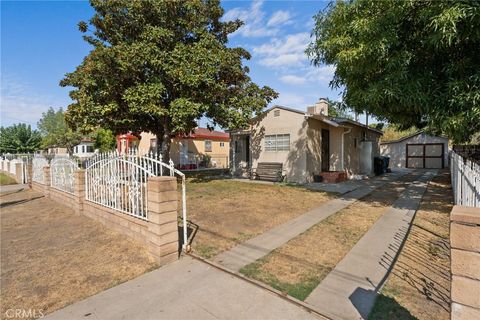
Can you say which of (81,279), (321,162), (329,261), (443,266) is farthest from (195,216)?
(321,162)

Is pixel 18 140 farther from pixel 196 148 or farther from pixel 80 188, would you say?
pixel 80 188

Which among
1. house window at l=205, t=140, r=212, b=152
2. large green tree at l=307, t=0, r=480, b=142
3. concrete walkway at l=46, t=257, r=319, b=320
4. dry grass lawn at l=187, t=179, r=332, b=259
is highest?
large green tree at l=307, t=0, r=480, b=142

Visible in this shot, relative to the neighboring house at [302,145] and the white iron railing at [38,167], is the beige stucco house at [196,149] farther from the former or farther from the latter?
the white iron railing at [38,167]

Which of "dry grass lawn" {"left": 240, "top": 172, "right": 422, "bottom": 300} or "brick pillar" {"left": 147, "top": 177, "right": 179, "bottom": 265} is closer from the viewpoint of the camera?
"dry grass lawn" {"left": 240, "top": 172, "right": 422, "bottom": 300}

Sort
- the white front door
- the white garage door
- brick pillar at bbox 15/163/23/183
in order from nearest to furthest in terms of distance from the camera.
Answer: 1. brick pillar at bbox 15/163/23/183
2. the white front door
3. the white garage door

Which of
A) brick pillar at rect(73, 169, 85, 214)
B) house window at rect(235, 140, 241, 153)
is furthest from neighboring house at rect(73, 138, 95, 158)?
brick pillar at rect(73, 169, 85, 214)

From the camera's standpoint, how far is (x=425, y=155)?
24.3 m

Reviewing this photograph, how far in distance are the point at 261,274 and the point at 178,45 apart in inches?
412

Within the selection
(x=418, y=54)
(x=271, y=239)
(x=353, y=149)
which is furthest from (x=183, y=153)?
(x=418, y=54)

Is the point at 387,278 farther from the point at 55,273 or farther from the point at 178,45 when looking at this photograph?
the point at 178,45

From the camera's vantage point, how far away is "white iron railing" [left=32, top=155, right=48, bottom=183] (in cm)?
1054

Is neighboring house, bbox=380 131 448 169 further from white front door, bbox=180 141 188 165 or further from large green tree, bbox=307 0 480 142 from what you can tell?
large green tree, bbox=307 0 480 142

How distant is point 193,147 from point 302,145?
45.6 ft

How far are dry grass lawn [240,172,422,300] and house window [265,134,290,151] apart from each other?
733 centimetres
